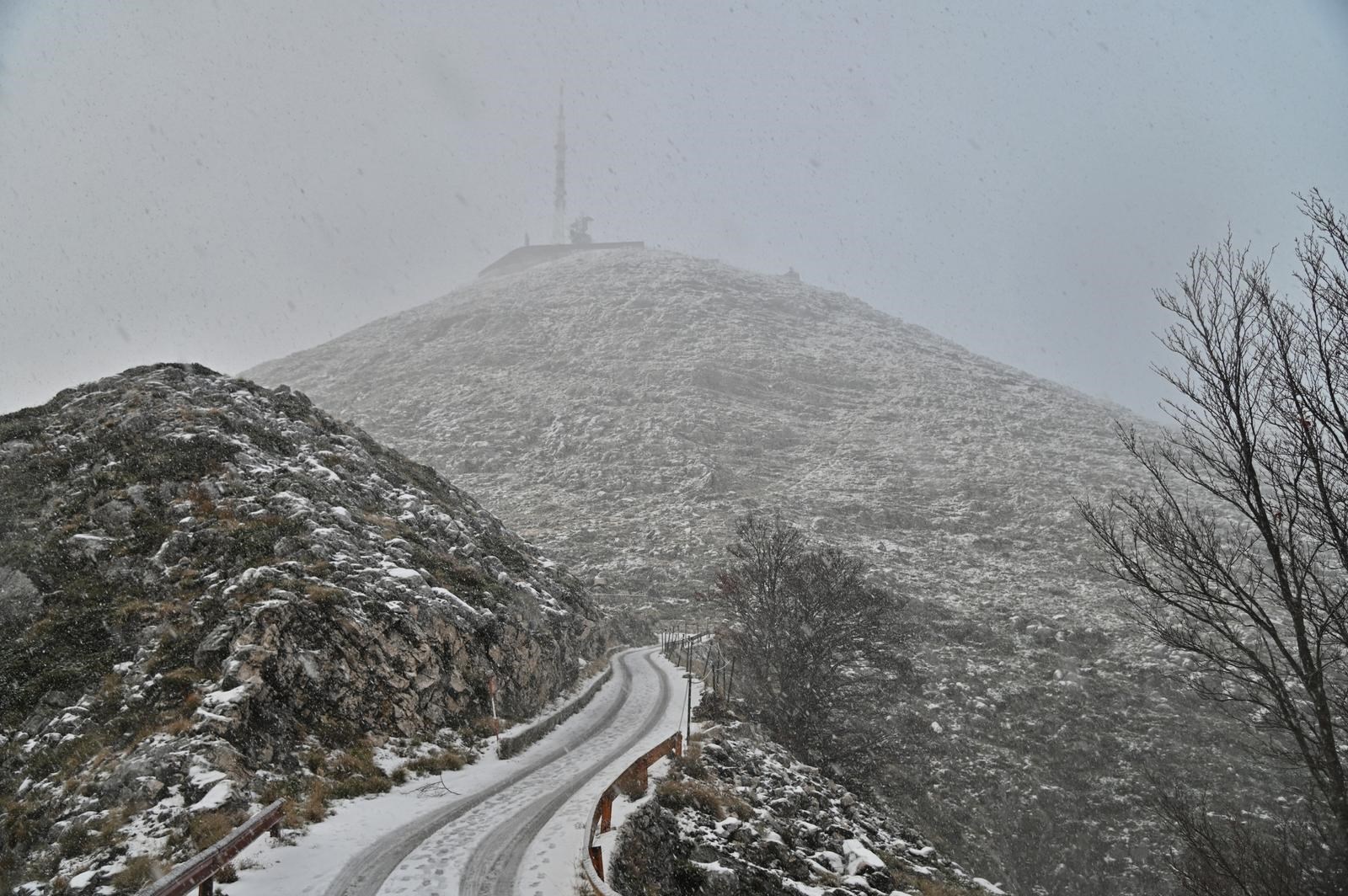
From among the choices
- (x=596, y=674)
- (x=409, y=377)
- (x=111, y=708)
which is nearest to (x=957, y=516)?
(x=596, y=674)

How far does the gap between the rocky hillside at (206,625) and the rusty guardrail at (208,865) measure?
4.06ft

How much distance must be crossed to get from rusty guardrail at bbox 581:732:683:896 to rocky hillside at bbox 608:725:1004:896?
41 cm

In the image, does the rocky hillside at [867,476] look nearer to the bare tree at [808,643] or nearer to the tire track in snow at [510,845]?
the bare tree at [808,643]

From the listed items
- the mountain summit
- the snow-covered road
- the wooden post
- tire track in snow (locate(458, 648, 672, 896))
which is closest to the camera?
the snow-covered road

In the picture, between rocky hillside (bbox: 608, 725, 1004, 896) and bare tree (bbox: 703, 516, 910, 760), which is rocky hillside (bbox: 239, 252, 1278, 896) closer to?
bare tree (bbox: 703, 516, 910, 760)

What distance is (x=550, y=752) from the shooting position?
1748cm

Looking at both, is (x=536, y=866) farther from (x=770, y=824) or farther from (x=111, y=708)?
(x=111, y=708)

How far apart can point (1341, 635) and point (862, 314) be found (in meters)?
139

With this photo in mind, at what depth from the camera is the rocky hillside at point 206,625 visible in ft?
35.1

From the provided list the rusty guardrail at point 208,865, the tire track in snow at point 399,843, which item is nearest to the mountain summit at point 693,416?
the tire track in snow at point 399,843

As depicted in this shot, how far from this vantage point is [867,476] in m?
74.6

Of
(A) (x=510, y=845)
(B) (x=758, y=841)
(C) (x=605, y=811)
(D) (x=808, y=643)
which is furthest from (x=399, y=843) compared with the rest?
(D) (x=808, y=643)

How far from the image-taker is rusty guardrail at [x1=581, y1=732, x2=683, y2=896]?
8523mm

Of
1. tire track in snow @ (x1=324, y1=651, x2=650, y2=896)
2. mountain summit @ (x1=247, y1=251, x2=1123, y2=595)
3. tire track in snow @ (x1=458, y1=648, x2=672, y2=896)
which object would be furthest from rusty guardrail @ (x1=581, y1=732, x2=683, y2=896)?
mountain summit @ (x1=247, y1=251, x2=1123, y2=595)
